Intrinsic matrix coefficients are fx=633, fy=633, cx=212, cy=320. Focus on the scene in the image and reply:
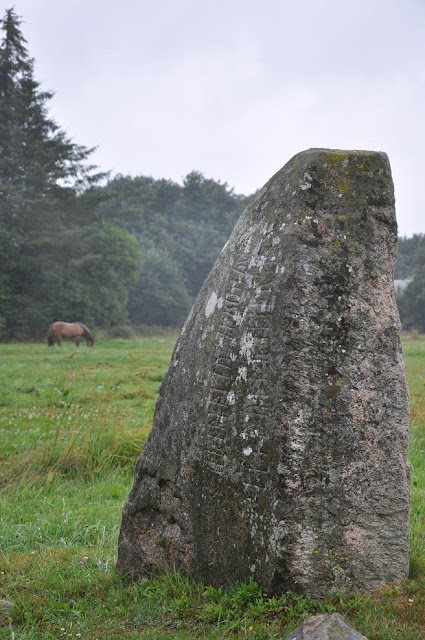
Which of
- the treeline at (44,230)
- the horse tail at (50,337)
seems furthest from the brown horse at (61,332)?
the treeline at (44,230)

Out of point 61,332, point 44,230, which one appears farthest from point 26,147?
point 61,332

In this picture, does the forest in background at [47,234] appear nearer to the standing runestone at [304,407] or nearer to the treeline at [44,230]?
the treeline at [44,230]

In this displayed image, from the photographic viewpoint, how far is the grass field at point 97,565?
3.49 meters

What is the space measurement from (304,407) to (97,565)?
7.02 feet

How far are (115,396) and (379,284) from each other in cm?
876

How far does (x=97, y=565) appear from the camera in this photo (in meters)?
4.63

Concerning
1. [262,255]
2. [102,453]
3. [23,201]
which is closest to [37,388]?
[102,453]

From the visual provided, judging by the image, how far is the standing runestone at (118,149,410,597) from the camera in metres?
3.60

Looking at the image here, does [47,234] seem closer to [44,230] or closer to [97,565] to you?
[44,230]

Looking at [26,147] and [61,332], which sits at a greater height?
[26,147]

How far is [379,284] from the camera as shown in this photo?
12.8 feet

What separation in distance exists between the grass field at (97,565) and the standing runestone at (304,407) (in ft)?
0.56

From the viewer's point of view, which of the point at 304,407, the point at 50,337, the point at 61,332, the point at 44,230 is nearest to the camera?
the point at 304,407

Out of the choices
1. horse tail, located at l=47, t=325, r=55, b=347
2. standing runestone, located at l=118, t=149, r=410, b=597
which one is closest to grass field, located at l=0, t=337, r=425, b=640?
standing runestone, located at l=118, t=149, r=410, b=597
